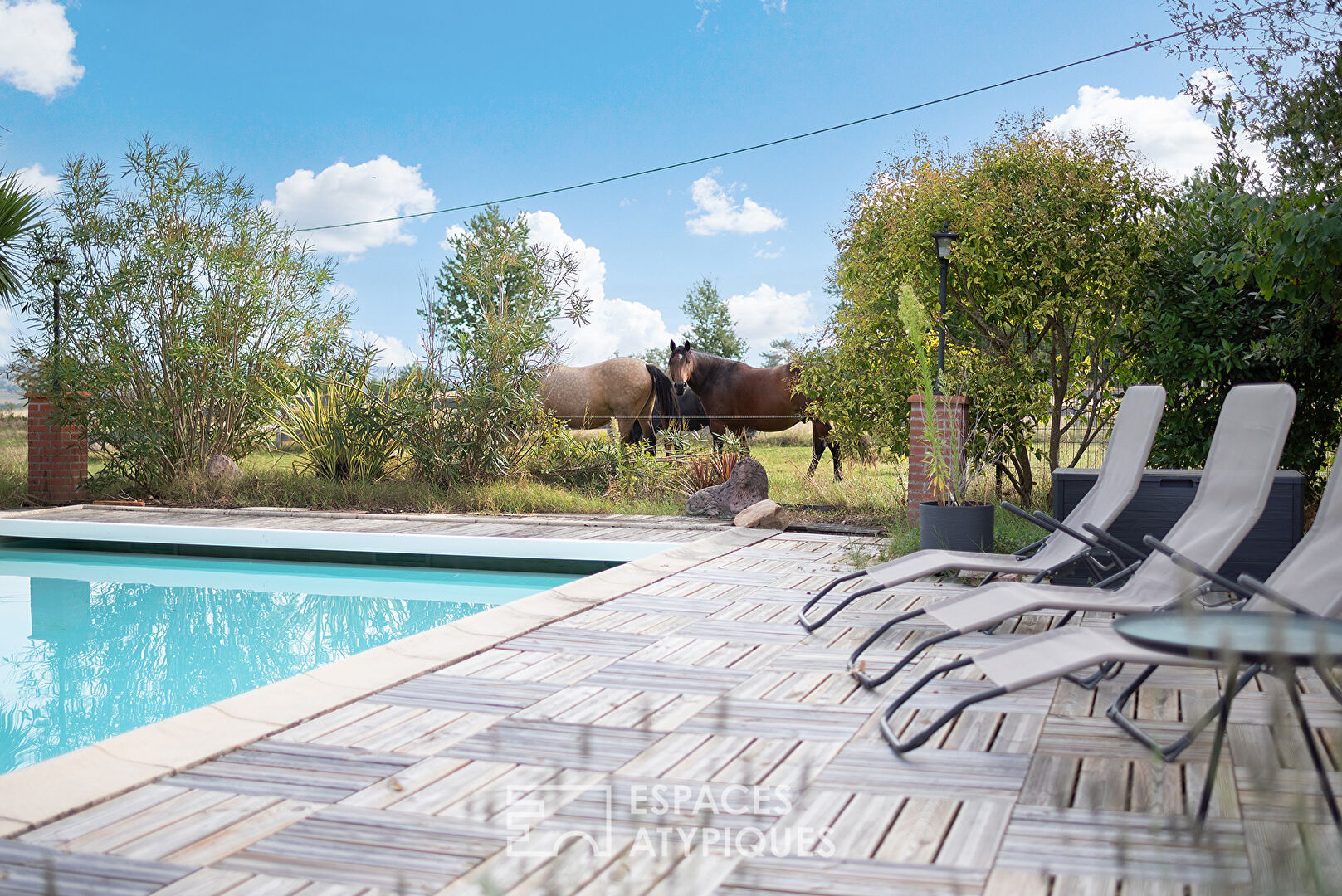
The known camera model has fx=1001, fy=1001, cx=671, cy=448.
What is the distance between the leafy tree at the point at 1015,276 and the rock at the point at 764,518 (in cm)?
116

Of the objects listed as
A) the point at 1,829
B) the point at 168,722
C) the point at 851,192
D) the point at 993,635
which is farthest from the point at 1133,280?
the point at 1,829

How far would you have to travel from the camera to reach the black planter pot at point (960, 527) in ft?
19.3

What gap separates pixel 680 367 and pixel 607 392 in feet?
3.47

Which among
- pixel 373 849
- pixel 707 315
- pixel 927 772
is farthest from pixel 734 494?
pixel 707 315

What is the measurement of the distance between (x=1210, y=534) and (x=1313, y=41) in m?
4.08

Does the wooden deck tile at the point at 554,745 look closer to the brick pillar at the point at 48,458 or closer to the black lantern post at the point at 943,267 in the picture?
the black lantern post at the point at 943,267

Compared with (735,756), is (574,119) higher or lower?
higher

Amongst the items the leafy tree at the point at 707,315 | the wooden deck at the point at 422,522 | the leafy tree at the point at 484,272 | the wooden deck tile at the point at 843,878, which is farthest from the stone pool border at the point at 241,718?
the leafy tree at the point at 707,315

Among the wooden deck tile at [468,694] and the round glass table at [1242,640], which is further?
the wooden deck tile at [468,694]

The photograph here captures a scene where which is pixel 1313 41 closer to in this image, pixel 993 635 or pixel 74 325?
pixel 993 635

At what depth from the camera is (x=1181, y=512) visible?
5.40 m

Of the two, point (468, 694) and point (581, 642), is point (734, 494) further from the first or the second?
point (468, 694)

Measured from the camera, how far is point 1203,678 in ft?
12.5

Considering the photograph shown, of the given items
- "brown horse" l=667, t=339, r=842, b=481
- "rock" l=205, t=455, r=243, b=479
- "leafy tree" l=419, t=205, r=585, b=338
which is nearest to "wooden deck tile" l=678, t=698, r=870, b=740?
"leafy tree" l=419, t=205, r=585, b=338
